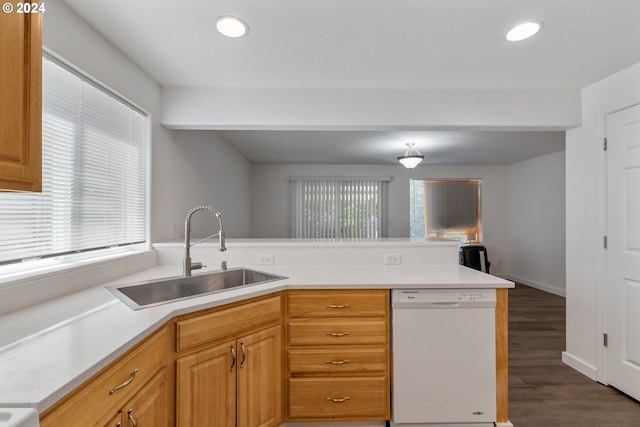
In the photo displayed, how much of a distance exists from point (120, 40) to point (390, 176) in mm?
5041

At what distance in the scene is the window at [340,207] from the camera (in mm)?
6016

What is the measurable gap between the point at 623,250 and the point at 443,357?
5.55 ft

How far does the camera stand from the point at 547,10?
146cm

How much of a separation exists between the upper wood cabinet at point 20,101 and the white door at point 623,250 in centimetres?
334

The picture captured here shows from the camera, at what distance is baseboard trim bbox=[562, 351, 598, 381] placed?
2.36 metres

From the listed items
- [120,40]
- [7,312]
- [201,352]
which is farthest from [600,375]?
[120,40]

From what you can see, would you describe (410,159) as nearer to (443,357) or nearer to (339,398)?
(443,357)

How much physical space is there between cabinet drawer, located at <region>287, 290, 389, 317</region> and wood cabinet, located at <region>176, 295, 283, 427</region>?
4.4 inches

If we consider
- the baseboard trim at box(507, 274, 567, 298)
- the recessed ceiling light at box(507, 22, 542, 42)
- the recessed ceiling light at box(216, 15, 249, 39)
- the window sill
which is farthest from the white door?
the window sill

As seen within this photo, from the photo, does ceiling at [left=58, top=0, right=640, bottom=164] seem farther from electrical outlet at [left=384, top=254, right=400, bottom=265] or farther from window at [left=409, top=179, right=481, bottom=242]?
window at [left=409, top=179, right=481, bottom=242]

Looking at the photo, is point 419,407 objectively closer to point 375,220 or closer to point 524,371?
Answer: point 524,371

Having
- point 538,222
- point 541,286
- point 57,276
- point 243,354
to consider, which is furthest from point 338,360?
point 538,222

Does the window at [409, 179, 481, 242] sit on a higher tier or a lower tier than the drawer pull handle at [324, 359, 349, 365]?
higher

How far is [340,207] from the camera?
6043 mm
